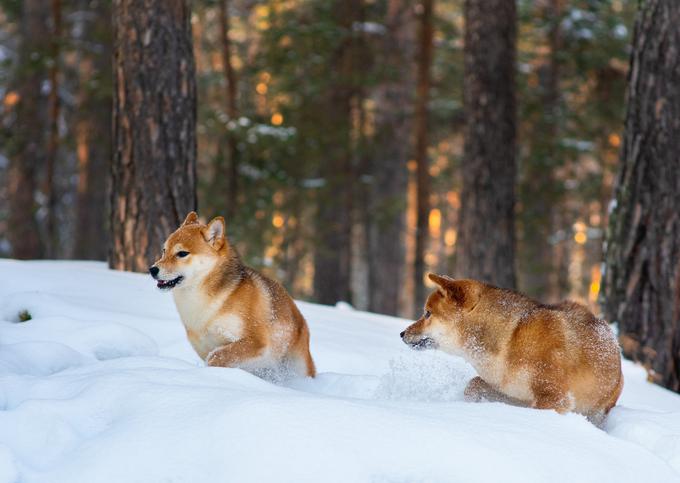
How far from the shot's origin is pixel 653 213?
8547mm

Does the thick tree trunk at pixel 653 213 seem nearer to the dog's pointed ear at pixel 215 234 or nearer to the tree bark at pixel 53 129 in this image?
the dog's pointed ear at pixel 215 234

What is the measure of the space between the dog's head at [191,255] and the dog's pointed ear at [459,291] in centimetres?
155

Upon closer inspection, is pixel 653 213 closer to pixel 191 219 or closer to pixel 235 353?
pixel 191 219

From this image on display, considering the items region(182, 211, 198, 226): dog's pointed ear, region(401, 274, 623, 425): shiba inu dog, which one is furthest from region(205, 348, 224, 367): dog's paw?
region(401, 274, 623, 425): shiba inu dog

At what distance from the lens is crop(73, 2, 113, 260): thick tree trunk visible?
60.3 ft

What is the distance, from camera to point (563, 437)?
4141mm

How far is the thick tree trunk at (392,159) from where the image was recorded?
69.1 ft

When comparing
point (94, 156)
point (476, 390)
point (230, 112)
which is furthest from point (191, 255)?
point (94, 156)

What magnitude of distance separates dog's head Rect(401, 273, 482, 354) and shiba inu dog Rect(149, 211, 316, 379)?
2.86 feet

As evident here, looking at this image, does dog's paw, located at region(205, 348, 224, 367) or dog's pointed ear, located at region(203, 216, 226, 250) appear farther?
dog's pointed ear, located at region(203, 216, 226, 250)

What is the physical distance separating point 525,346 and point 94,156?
16.2 meters

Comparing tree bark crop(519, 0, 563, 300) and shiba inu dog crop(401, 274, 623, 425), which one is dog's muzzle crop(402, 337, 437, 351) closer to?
shiba inu dog crop(401, 274, 623, 425)

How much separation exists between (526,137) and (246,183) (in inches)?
285

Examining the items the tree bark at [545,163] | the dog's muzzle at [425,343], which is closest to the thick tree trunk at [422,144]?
the tree bark at [545,163]
